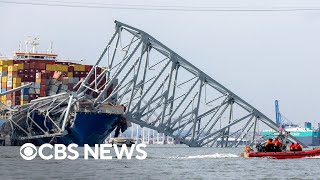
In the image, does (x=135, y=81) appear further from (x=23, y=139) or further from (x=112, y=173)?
(x=112, y=173)

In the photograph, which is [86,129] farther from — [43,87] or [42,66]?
[42,66]

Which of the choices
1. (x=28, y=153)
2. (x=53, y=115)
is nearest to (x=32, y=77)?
(x=53, y=115)

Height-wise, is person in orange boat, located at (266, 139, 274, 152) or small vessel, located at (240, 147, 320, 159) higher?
person in orange boat, located at (266, 139, 274, 152)

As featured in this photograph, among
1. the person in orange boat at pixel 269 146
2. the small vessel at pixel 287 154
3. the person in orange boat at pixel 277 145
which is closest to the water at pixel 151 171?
the small vessel at pixel 287 154

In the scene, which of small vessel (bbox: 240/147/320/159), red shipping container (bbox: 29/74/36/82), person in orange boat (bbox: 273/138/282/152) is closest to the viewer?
small vessel (bbox: 240/147/320/159)

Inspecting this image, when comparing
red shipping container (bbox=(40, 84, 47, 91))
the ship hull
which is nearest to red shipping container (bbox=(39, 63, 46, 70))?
red shipping container (bbox=(40, 84, 47, 91))

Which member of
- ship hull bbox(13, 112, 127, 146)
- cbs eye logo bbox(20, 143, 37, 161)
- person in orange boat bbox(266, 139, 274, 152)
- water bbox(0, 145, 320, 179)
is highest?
ship hull bbox(13, 112, 127, 146)

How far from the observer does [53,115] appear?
13562cm

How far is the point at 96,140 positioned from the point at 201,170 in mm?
75353

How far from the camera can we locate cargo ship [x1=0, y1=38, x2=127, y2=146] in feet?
438

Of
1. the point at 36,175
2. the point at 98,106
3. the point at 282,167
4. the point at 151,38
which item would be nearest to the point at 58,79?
the point at 98,106

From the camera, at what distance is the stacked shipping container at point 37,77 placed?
14825cm

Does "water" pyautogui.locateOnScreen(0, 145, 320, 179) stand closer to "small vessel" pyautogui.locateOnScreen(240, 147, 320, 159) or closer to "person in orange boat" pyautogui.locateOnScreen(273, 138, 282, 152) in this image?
"small vessel" pyautogui.locateOnScreen(240, 147, 320, 159)

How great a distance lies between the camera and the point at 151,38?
12725 cm
